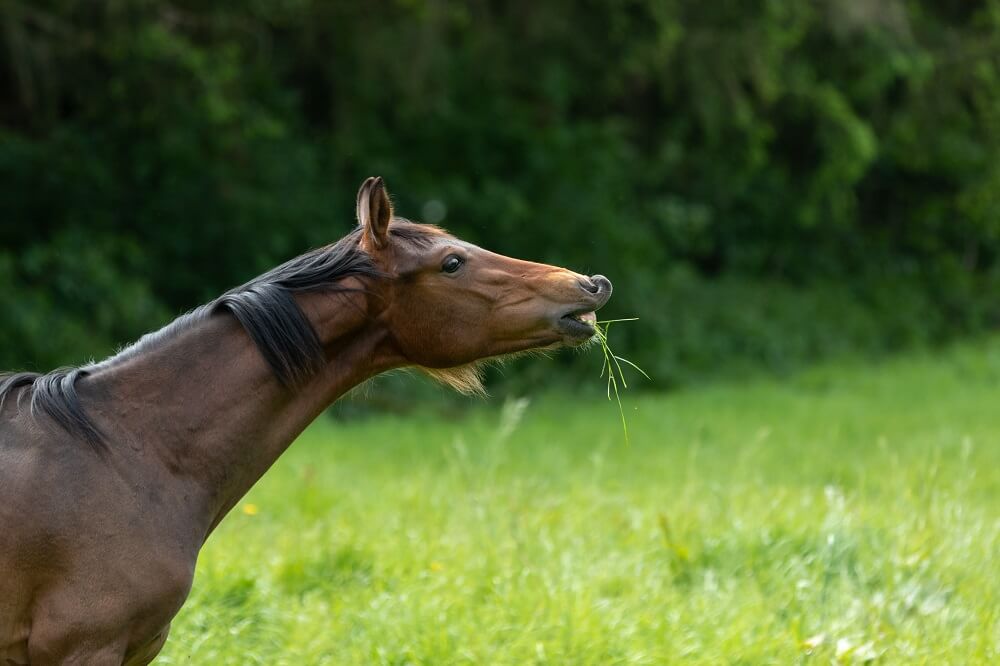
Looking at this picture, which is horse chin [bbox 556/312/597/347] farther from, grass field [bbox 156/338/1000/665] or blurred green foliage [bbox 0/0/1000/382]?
blurred green foliage [bbox 0/0/1000/382]

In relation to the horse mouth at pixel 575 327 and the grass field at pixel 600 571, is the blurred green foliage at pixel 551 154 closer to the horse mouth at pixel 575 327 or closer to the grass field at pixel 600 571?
the grass field at pixel 600 571

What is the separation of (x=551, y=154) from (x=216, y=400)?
575 inches

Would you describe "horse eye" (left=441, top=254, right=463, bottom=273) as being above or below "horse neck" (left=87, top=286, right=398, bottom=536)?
above

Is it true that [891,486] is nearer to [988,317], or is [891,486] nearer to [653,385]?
[653,385]

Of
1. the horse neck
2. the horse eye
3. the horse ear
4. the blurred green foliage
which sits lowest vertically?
the blurred green foliage

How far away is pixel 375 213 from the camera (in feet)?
11.0

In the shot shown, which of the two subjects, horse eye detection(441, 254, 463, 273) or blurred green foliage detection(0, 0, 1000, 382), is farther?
blurred green foliage detection(0, 0, 1000, 382)

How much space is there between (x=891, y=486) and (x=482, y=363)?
410cm

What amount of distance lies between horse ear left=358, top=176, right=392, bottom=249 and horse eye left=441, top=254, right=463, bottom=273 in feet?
0.60

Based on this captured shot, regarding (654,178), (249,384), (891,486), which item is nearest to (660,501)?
(891,486)

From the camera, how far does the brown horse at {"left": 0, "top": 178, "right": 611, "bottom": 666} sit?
9.88 feet

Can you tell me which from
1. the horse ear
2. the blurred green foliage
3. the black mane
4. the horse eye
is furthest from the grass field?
the blurred green foliage

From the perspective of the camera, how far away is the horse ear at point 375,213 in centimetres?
331

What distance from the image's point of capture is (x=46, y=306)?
12867 mm
